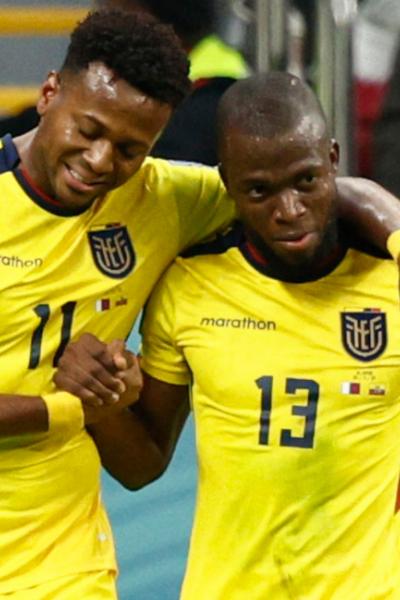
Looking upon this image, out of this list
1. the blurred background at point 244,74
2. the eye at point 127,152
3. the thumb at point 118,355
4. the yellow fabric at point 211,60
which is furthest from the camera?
the yellow fabric at point 211,60

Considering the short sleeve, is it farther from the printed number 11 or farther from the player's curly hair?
the player's curly hair

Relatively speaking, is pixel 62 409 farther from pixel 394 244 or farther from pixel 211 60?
pixel 211 60

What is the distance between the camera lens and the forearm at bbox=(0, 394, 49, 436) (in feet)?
9.41

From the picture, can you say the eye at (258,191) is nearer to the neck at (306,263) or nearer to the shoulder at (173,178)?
the neck at (306,263)

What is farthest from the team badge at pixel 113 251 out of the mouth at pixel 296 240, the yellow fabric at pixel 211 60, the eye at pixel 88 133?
the yellow fabric at pixel 211 60

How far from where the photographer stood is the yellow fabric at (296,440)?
2.89m

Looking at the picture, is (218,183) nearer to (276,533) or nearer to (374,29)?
(276,533)

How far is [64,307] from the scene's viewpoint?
2965 mm

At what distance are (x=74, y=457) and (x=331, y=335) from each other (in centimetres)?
55

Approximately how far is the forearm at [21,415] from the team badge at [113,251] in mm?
294

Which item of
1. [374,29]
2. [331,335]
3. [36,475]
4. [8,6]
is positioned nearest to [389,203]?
[331,335]

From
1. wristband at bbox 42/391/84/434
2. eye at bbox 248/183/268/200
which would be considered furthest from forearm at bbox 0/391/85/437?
eye at bbox 248/183/268/200

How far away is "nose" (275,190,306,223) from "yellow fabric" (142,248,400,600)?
190mm

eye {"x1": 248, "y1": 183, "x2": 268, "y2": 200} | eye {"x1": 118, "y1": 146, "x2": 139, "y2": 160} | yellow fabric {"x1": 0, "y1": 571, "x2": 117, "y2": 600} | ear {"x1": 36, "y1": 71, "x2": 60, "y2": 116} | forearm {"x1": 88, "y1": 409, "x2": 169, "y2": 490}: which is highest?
ear {"x1": 36, "y1": 71, "x2": 60, "y2": 116}
